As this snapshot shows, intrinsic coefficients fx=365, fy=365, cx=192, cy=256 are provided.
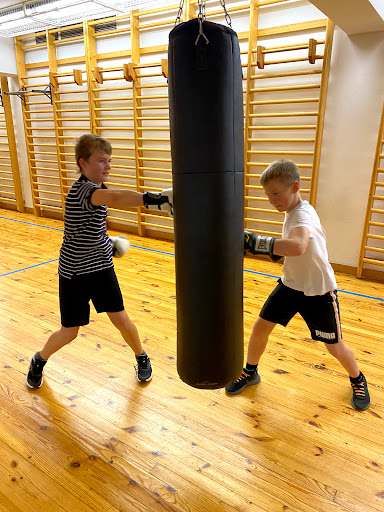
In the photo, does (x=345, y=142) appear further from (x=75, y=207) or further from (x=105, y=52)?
(x=105, y=52)

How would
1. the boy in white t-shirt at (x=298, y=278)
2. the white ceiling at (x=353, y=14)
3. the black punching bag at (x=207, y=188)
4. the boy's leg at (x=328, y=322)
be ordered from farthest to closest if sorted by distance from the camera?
1. the white ceiling at (x=353, y=14)
2. the boy's leg at (x=328, y=322)
3. the boy in white t-shirt at (x=298, y=278)
4. the black punching bag at (x=207, y=188)

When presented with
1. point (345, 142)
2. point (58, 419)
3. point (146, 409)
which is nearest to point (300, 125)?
point (345, 142)

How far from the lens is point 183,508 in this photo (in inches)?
55.5

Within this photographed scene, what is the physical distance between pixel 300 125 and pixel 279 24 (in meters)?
1.09

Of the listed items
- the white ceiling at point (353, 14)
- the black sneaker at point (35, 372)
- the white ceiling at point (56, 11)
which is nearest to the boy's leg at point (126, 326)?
the black sneaker at point (35, 372)

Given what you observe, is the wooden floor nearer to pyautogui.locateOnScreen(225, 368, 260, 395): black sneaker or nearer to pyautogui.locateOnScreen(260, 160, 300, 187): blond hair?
pyautogui.locateOnScreen(225, 368, 260, 395): black sneaker

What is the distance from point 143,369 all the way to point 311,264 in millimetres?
1183

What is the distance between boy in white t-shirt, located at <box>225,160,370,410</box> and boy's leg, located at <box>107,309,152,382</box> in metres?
0.52

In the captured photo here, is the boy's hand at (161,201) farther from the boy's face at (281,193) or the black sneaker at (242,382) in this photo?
the black sneaker at (242,382)

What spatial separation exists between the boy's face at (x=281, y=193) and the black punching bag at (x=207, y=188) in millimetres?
363

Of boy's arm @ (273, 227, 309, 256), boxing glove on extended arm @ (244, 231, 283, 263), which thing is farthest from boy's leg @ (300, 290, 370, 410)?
boxing glove on extended arm @ (244, 231, 283, 263)

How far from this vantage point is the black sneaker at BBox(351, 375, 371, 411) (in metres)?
1.95

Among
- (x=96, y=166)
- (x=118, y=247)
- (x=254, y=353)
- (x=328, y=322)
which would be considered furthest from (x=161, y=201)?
(x=254, y=353)

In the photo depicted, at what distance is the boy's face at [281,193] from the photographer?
1557 millimetres
